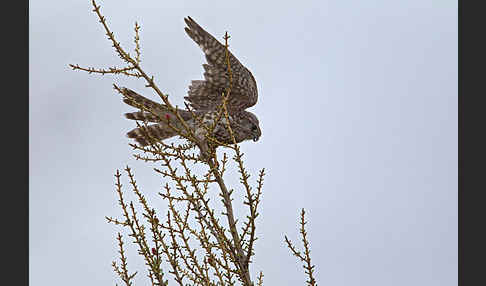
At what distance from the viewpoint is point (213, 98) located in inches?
285

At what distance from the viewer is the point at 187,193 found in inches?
154

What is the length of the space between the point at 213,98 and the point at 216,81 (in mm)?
425

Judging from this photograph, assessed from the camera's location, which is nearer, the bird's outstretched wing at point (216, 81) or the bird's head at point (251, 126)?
the bird's outstretched wing at point (216, 81)

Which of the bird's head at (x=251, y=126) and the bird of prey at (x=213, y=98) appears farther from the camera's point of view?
the bird's head at (x=251, y=126)

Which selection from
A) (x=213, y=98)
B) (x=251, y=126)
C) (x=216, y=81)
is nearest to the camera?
(x=216, y=81)

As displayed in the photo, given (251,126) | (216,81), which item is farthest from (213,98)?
(251,126)

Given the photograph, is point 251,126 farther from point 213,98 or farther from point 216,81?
point 216,81

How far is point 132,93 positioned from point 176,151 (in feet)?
8.89

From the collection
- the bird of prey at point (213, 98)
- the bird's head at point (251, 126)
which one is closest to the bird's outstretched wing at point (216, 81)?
the bird of prey at point (213, 98)

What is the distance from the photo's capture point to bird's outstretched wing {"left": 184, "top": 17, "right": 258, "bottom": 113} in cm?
644

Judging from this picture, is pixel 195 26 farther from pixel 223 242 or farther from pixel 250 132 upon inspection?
pixel 223 242

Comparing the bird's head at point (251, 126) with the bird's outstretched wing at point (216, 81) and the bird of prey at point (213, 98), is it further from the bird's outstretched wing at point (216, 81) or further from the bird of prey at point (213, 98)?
the bird's outstretched wing at point (216, 81)

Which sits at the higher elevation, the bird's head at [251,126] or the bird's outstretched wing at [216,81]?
the bird's outstretched wing at [216,81]

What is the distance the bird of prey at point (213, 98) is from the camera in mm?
6445
